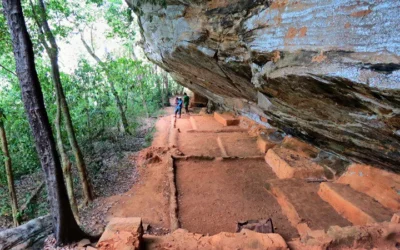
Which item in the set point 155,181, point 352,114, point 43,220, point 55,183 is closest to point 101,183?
point 155,181

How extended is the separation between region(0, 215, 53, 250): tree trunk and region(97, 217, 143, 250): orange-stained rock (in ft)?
4.23

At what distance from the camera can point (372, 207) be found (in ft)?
16.3

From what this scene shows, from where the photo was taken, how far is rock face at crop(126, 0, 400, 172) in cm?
274

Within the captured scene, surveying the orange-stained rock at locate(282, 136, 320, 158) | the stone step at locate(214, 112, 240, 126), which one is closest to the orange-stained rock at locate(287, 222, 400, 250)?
the orange-stained rock at locate(282, 136, 320, 158)

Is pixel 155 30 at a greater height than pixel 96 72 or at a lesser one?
greater

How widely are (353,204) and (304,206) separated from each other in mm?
991

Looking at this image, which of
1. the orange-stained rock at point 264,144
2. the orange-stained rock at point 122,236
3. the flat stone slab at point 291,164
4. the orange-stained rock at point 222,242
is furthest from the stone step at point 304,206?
the orange-stained rock at point 122,236

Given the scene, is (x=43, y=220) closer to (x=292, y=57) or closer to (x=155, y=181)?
(x=155, y=181)

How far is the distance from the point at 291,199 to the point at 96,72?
960 centimetres

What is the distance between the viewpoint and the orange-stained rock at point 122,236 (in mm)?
3318

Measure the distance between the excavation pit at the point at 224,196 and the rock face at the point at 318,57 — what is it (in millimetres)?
2245

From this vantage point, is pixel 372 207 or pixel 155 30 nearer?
pixel 372 207

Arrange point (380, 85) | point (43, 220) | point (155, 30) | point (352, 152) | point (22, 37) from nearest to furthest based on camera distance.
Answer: point (380, 85) < point (22, 37) < point (43, 220) < point (352, 152) < point (155, 30)

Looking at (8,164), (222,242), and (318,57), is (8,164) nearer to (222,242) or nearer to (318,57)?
(222,242)
